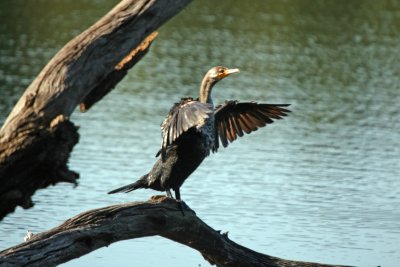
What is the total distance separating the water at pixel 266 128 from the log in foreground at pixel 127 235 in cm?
223

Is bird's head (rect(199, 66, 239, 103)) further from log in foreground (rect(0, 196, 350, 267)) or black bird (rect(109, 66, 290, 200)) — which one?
log in foreground (rect(0, 196, 350, 267))

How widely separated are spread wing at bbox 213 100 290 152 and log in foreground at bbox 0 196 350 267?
101 centimetres

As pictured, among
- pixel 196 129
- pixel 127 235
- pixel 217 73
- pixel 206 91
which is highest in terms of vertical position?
pixel 217 73

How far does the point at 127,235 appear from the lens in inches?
260

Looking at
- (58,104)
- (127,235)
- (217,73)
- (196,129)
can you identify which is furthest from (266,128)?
(58,104)

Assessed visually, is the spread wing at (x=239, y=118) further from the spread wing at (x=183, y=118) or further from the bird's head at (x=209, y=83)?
the spread wing at (x=183, y=118)

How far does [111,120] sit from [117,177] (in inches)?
120

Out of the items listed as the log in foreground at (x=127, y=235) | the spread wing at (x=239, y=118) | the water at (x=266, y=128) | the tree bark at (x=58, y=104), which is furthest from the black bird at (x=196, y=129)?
the water at (x=266, y=128)

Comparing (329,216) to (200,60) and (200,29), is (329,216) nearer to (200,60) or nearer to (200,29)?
(200,60)

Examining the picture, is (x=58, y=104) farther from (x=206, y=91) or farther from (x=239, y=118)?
(x=239, y=118)

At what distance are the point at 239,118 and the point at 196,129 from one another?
1052mm

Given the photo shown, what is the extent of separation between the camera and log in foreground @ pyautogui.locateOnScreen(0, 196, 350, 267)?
6.00 m

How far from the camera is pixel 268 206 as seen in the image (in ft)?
37.8

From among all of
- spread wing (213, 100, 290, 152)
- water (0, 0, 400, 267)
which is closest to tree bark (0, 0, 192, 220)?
spread wing (213, 100, 290, 152)
